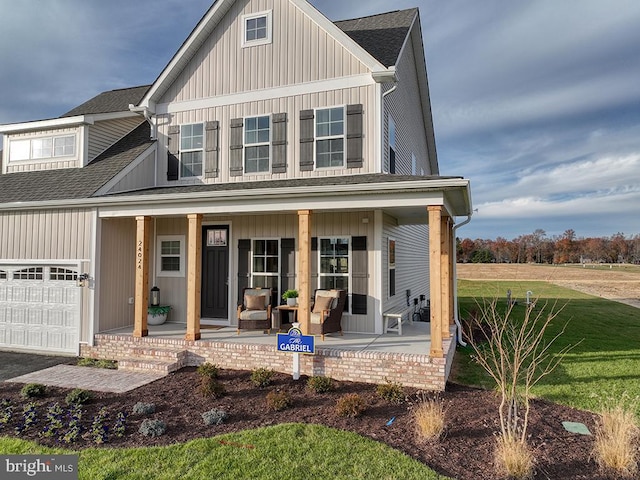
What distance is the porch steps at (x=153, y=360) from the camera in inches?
305

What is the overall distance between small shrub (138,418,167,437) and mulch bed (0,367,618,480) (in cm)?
7

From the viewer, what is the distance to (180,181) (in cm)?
1110

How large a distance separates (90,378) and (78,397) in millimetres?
1499

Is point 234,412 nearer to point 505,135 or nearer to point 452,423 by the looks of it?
point 452,423

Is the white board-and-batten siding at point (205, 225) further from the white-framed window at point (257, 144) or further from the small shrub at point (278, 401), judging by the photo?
the small shrub at point (278, 401)

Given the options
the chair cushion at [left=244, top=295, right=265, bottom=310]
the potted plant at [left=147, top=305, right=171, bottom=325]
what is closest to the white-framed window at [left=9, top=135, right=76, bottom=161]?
the potted plant at [left=147, top=305, right=171, bottom=325]

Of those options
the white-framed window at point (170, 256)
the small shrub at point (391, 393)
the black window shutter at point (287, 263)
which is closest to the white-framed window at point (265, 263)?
the black window shutter at point (287, 263)

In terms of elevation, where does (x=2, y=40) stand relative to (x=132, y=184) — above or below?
above

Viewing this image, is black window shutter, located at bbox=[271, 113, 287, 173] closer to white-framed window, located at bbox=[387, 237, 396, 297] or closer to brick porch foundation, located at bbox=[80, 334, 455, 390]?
white-framed window, located at bbox=[387, 237, 396, 297]

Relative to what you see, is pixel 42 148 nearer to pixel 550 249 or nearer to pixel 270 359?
pixel 270 359

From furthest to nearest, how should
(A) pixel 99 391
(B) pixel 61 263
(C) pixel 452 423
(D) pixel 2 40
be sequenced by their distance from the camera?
(D) pixel 2 40 → (B) pixel 61 263 → (A) pixel 99 391 → (C) pixel 452 423

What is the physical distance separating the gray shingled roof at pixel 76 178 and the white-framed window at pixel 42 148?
0.60m

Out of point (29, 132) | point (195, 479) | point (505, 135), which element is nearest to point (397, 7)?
point (29, 132)

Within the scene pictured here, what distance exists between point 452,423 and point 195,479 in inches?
130
